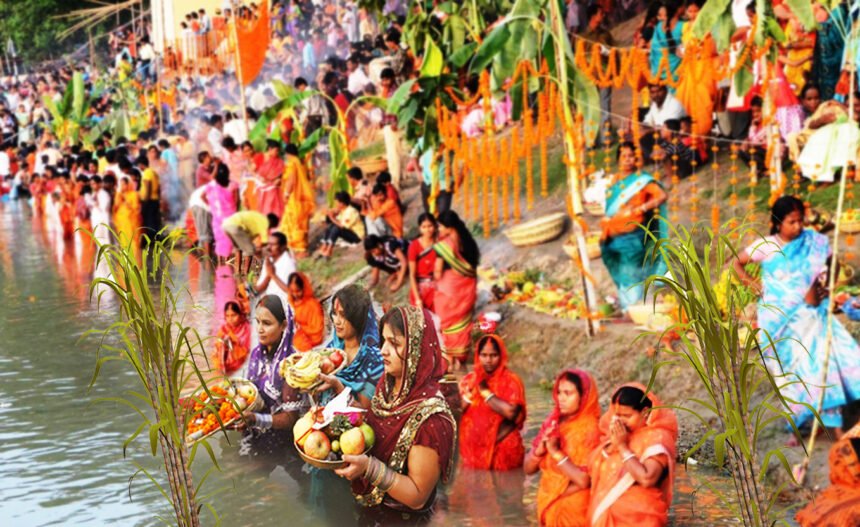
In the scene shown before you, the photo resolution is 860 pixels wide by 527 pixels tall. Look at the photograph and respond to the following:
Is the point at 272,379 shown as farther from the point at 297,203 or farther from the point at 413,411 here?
the point at 297,203

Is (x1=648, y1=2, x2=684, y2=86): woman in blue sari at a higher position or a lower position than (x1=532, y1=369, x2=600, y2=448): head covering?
higher

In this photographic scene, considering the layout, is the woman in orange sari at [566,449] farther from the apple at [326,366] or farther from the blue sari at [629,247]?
the blue sari at [629,247]

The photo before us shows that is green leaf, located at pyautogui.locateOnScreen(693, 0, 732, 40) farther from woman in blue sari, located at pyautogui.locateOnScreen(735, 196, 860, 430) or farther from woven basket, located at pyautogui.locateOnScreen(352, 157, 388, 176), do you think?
woven basket, located at pyautogui.locateOnScreen(352, 157, 388, 176)

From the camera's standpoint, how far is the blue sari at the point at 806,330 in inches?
241

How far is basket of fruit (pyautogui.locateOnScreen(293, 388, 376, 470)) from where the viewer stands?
4891mm

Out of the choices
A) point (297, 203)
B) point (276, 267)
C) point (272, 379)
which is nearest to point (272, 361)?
point (272, 379)

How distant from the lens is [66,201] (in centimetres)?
1783

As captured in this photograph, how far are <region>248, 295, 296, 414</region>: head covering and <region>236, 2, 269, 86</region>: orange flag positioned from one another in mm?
9342

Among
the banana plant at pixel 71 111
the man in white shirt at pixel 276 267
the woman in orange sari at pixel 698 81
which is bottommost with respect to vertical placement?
the banana plant at pixel 71 111

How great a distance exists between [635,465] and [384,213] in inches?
264

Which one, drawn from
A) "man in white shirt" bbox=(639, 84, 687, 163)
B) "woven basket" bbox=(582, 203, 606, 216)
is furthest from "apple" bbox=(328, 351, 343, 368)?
"man in white shirt" bbox=(639, 84, 687, 163)

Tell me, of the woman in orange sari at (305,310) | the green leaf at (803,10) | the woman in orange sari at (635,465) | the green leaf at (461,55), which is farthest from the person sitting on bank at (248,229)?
the woman in orange sari at (635,465)

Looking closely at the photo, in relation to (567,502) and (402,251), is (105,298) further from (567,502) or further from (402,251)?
(567,502)

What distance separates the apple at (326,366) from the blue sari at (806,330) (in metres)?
2.13
